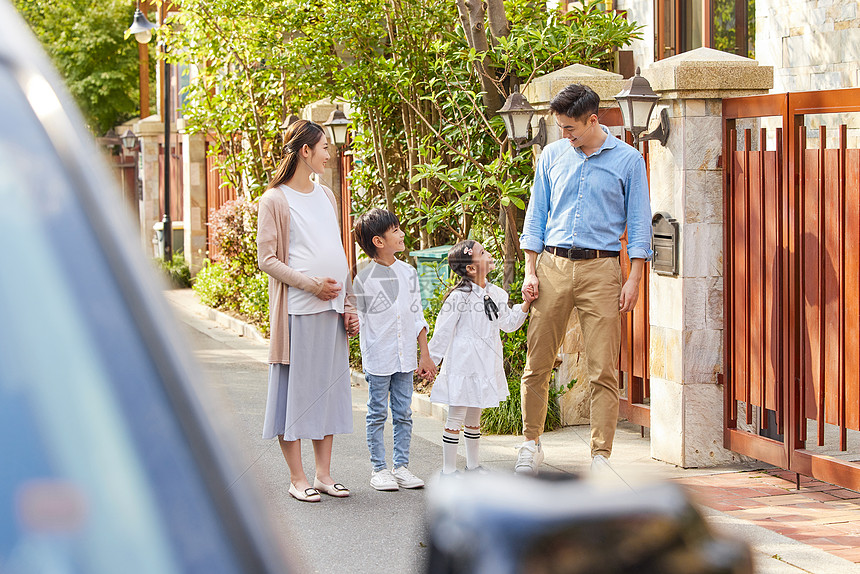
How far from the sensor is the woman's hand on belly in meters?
5.27

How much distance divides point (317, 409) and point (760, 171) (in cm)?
264

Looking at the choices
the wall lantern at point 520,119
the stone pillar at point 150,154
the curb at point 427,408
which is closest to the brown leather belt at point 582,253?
the wall lantern at point 520,119

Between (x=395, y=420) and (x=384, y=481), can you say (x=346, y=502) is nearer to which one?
(x=384, y=481)

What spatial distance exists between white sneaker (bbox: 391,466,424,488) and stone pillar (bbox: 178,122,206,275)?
46.8ft

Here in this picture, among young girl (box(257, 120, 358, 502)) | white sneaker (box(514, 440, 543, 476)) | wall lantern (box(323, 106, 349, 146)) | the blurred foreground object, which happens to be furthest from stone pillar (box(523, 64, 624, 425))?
the blurred foreground object

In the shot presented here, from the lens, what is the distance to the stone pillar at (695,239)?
5.80 meters

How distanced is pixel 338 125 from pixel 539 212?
5704mm

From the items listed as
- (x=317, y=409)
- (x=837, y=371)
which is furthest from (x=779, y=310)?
(x=317, y=409)

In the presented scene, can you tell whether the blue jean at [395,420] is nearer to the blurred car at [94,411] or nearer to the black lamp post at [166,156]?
the blurred car at [94,411]

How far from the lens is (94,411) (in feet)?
1.60

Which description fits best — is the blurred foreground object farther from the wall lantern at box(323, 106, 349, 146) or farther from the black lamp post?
the black lamp post

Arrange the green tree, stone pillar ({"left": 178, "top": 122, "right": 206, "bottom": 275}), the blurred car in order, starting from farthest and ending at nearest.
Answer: the green tree
stone pillar ({"left": 178, "top": 122, "right": 206, "bottom": 275})
the blurred car

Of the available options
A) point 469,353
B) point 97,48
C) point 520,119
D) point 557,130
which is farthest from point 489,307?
point 97,48

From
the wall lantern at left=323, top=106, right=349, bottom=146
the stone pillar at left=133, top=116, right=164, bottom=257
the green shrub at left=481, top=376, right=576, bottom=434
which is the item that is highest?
the stone pillar at left=133, top=116, right=164, bottom=257
